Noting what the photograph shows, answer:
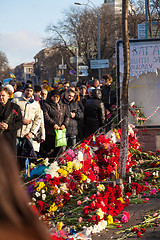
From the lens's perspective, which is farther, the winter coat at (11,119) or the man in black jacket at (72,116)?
the man in black jacket at (72,116)

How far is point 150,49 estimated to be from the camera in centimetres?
1008

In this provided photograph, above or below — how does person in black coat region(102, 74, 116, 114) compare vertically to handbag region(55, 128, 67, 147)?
above

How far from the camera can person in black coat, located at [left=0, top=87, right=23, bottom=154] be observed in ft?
22.4

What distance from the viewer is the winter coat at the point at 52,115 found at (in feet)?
29.2

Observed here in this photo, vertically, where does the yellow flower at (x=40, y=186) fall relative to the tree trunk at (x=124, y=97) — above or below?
below

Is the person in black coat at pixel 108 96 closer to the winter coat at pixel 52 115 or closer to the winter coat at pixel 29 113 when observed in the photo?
the winter coat at pixel 52 115

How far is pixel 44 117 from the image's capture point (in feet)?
29.2

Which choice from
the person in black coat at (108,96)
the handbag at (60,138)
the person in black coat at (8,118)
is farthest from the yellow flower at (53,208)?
the person in black coat at (108,96)

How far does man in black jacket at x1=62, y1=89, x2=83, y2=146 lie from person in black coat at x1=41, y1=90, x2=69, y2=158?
45 cm

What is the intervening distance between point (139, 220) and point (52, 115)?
13.9ft

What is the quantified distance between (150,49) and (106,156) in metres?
3.46

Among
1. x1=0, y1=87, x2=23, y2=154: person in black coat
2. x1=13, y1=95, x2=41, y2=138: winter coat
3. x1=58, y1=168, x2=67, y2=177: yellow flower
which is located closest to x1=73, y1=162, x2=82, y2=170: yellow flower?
x1=58, y1=168, x2=67, y2=177: yellow flower

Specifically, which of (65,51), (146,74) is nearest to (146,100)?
(146,74)

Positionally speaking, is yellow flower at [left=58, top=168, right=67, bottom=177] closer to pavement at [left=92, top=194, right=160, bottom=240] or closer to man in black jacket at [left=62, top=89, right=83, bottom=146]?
pavement at [left=92, top=194, right=160, bottom=240]
